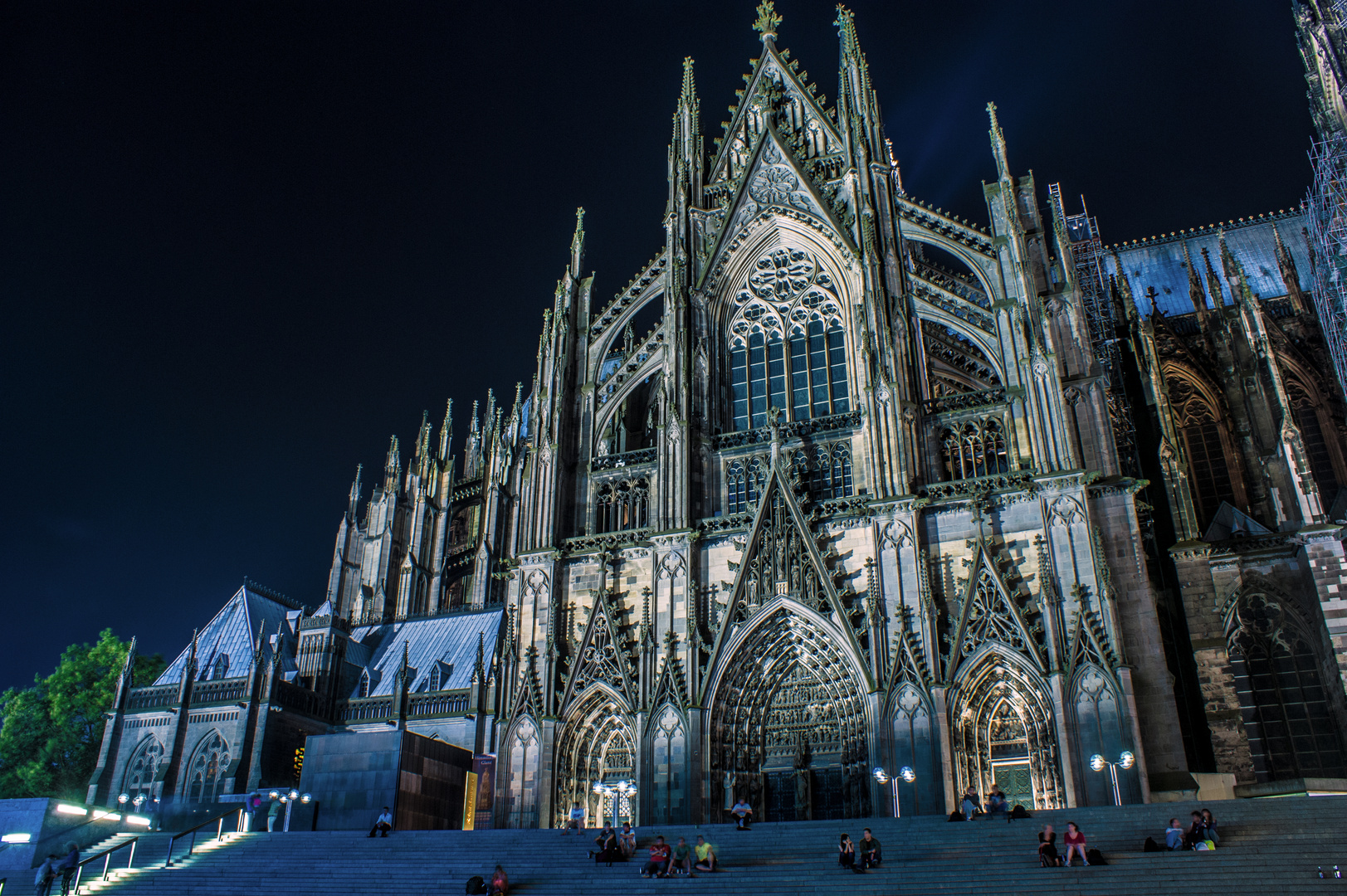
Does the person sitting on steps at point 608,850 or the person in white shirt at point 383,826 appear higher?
the person in white shirt at point 383,826

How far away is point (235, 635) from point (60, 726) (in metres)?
8.82

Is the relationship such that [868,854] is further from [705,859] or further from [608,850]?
[608,850]

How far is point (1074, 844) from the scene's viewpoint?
671 inches

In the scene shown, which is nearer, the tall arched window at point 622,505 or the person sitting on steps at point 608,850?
the person sitting on steps at point 608,850

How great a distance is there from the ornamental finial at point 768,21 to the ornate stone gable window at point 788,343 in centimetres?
1035

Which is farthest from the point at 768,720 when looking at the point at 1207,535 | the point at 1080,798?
the point at 1207,535

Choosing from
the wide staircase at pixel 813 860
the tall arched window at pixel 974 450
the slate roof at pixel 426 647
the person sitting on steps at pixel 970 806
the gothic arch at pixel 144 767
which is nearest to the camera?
the wide staircase at pixel 813 860

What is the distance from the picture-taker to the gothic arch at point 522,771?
93.4ft

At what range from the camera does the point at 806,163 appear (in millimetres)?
36250

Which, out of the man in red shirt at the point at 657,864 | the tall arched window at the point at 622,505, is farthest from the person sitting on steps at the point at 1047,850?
the tall arched window at the point at 622,505

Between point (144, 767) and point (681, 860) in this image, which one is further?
point (144, 767)

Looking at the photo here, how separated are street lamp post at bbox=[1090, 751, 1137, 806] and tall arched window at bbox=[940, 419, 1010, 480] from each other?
8.25 metres

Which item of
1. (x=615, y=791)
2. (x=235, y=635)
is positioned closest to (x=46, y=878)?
(x=615, y=791)

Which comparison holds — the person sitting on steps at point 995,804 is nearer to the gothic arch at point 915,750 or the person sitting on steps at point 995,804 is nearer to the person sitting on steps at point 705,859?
the gothic arch at point 915,750
